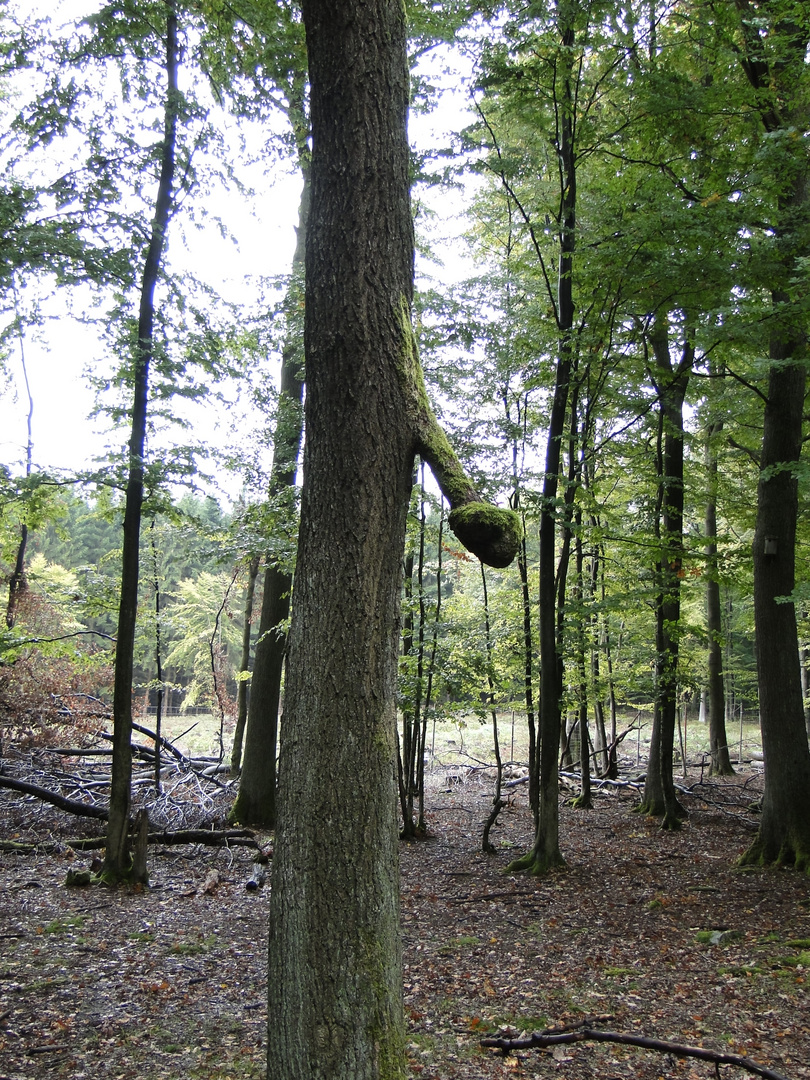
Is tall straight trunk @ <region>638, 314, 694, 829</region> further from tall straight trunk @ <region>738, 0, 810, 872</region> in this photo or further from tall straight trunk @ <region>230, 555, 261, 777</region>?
tall straight trunk @ <region>230, 555, 261, 777</region>

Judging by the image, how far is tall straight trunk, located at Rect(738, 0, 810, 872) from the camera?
7.04 meters

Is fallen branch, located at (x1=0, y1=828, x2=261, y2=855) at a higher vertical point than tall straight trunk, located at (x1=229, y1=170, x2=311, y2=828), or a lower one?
lower

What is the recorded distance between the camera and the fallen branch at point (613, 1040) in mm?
3020

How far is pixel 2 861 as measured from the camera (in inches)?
321

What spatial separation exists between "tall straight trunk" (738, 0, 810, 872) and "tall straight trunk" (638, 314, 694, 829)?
1344mm

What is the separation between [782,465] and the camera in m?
6.97

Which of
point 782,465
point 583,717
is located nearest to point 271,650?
point 583,717

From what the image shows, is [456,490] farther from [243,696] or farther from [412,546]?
[243,696]

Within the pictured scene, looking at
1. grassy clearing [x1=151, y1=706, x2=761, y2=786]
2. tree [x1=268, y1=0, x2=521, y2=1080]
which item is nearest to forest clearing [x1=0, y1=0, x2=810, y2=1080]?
tree [x1=268, y1=0, x2=521, y2=1080]

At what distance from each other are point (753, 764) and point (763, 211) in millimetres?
15819

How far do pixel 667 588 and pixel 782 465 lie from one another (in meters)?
2.77

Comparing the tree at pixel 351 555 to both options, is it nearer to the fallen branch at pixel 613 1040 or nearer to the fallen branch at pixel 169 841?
the fallen branch at pixel 613 1040

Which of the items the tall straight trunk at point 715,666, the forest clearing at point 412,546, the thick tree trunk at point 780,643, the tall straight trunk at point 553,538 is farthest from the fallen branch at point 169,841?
the tall straight trunk at point 715,666

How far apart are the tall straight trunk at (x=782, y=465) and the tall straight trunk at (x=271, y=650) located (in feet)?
20.7
